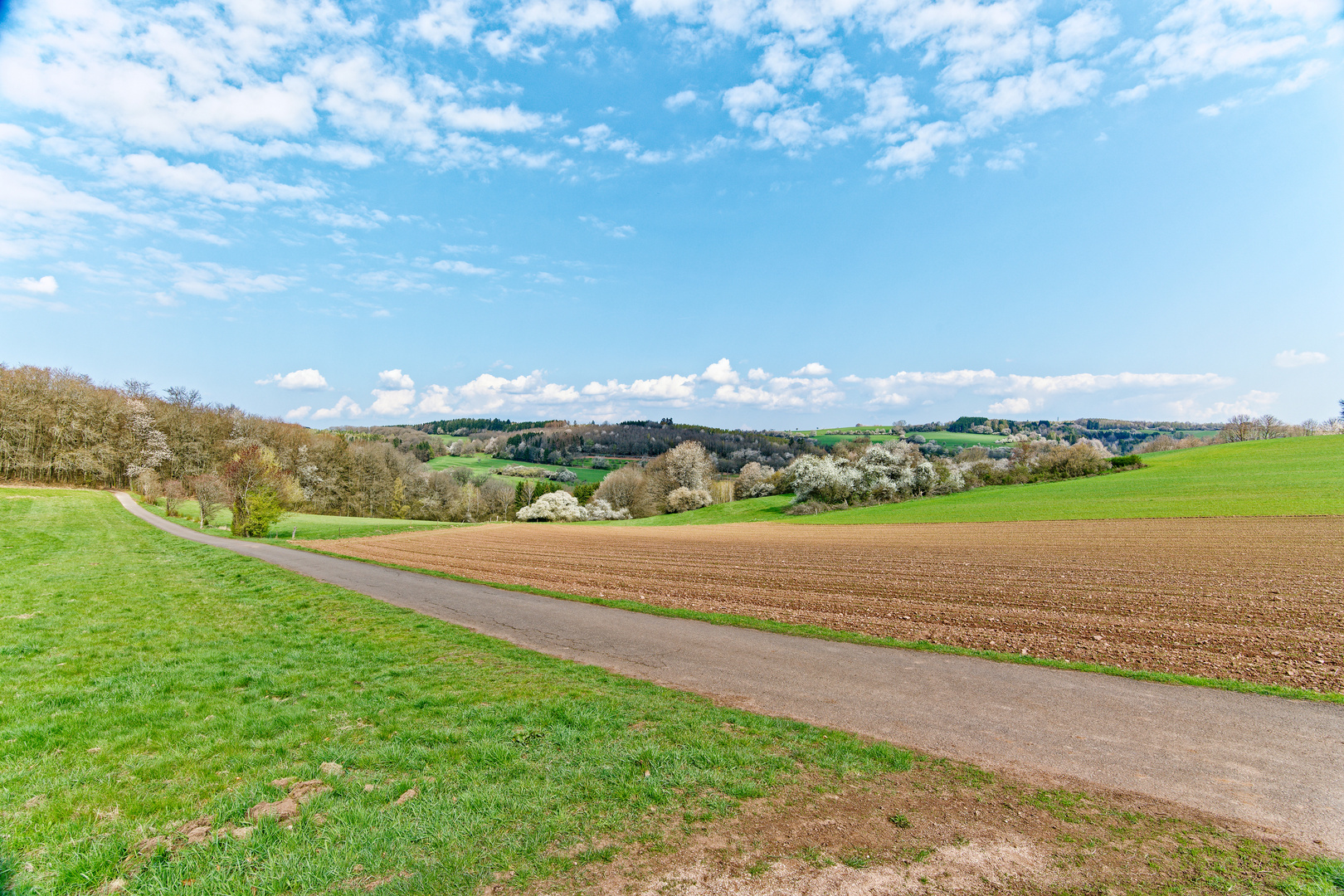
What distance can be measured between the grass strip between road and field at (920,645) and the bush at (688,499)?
188ft

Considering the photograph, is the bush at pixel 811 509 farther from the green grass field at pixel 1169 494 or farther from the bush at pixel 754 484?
the bush at pixel 754 484

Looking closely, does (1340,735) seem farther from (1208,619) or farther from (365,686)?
(365,686)

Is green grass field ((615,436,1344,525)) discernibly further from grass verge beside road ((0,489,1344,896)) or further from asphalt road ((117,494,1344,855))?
grass verge beside road ((0,489,1344,896))

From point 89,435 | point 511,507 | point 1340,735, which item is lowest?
point 511,507

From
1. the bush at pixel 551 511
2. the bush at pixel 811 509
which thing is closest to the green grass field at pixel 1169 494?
the bush at pixel 811 509

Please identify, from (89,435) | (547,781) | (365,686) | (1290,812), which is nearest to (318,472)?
(89,435)

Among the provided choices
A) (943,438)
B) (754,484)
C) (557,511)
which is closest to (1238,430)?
(943,438)

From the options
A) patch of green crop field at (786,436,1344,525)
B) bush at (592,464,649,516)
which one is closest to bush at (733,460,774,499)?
bush at (592,464,649,516)

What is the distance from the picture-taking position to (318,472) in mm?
78188

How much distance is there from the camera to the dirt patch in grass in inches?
184

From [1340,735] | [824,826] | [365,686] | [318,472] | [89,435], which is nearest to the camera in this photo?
[824,826]

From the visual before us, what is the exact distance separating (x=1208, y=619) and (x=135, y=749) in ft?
71.8

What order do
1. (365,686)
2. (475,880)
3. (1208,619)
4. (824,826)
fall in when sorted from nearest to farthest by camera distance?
(475,880)
(824,826)
(365,686)
(1208,619)

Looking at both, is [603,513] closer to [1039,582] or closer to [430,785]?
[1039,582]
